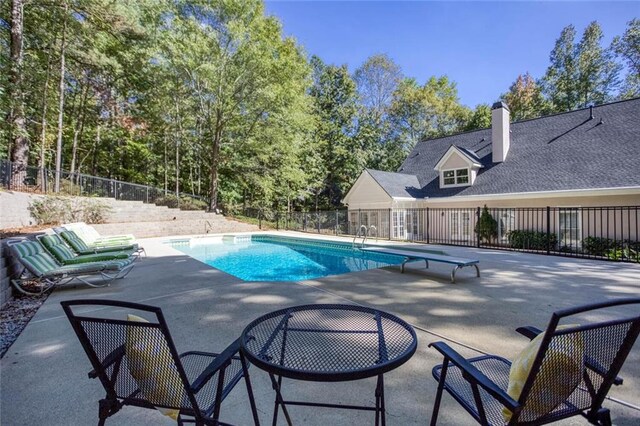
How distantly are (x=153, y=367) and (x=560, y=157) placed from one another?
56.0 feet

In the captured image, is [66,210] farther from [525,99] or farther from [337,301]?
[525,99]

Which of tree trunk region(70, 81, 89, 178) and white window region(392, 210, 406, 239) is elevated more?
tree trunk region(70, 81, 89, 178)

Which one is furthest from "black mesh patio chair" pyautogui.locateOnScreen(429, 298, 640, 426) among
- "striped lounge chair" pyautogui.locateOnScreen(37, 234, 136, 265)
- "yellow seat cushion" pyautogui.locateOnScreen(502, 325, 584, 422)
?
"striped lounge chair" pyautogui.locateOnScreen(37, 234, 136, 265)

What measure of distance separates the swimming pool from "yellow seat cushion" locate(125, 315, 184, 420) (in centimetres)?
603

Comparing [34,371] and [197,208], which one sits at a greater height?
[197,208]

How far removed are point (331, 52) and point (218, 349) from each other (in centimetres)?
2902

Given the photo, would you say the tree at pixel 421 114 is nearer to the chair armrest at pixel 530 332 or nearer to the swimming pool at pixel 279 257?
the swimming pool at pixel 279 257

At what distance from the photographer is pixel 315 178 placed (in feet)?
83.7

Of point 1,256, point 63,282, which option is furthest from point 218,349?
point 63,282

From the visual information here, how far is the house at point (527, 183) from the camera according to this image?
11.3 meters

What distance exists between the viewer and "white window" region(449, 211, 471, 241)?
14.5 meters

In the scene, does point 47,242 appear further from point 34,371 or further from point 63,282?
point 34,371

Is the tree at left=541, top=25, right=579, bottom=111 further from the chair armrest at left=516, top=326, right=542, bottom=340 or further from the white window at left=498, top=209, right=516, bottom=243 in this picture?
the chair armrest at left=516, top=326, right=542, bottom=340

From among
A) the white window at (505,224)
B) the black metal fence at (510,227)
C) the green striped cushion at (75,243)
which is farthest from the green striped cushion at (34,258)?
the white window at (505,224)
